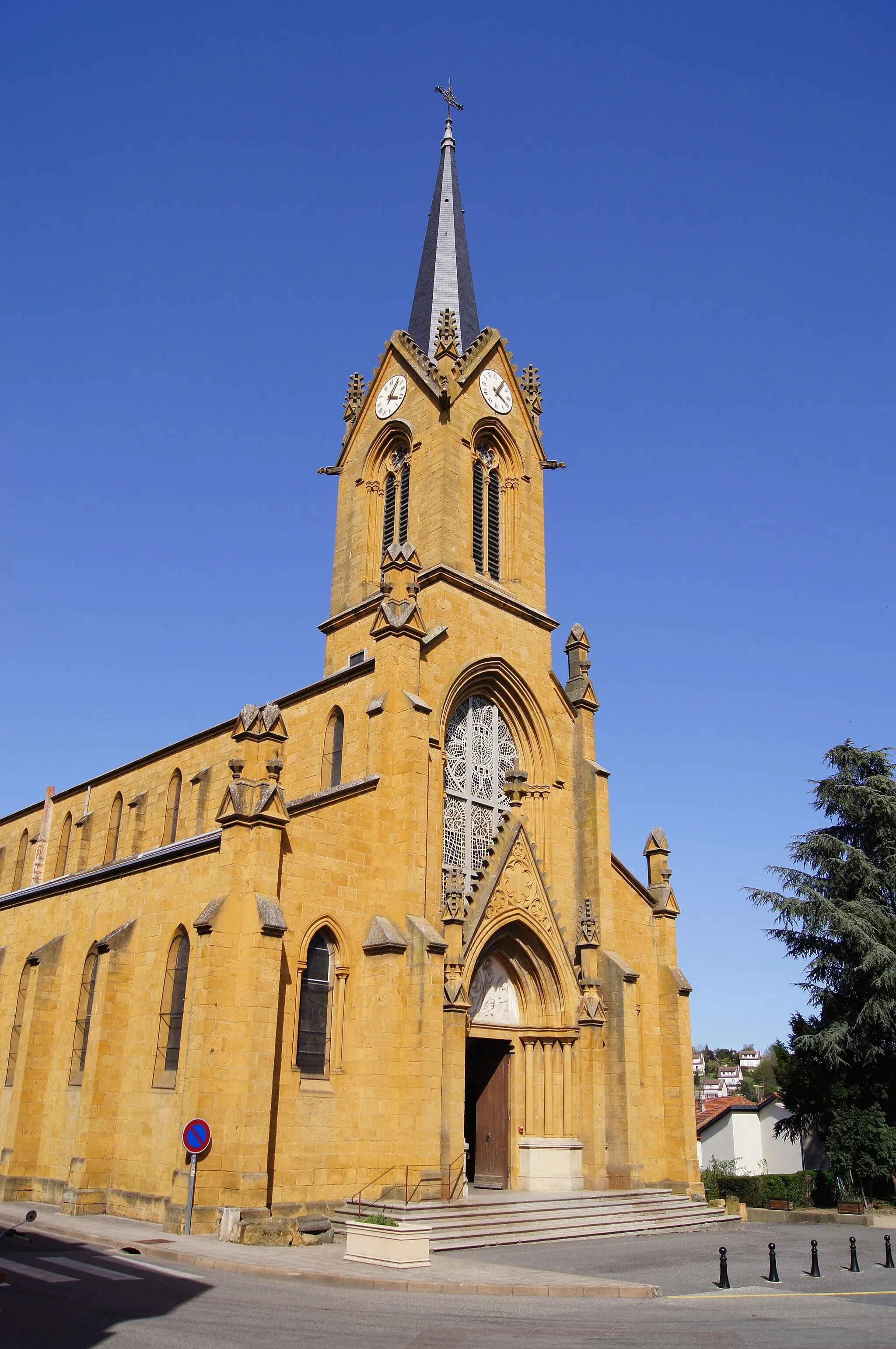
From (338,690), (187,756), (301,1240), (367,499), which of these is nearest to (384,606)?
(338,690)

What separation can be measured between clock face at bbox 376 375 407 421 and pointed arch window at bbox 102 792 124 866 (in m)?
16.4

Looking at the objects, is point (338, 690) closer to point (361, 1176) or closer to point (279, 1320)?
point (361, 1176)

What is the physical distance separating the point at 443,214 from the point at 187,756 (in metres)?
22.2

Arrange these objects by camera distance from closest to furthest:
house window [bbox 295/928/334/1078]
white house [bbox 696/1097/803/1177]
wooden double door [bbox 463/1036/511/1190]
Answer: house window [bbox 295/928/334/1078] → wooden double door [bbox 463/1036/511/1190] → white house [bbox 696/1097/803/1177]

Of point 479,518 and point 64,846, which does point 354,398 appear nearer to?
point 479,518

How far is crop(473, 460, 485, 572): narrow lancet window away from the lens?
32.3 metres

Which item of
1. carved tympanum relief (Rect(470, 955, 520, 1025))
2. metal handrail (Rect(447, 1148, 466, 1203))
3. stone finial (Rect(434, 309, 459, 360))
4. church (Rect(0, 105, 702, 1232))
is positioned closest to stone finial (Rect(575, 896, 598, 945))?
church (Rect(0, 105, 702, 1232))

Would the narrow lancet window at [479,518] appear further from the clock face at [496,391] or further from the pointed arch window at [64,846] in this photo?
the pointed arch window at [64,846]

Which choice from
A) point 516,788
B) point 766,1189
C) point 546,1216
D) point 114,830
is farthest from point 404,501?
point 766,1189

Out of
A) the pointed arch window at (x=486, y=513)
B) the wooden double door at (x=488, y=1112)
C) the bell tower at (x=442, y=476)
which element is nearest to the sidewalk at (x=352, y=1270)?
the wooden double door at (x=488, y=1112)

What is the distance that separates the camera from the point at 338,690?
28641 mm

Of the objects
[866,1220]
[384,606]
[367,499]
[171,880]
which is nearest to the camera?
[171,880]

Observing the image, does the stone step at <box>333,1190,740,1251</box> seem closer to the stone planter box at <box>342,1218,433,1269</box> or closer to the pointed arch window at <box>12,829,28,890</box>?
the stone planter box at <box>342,1218,433,1269</box>

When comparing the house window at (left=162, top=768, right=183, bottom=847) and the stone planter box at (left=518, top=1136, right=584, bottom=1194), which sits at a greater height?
the house window at (left=162, top=768, right=183, bottom=847)
